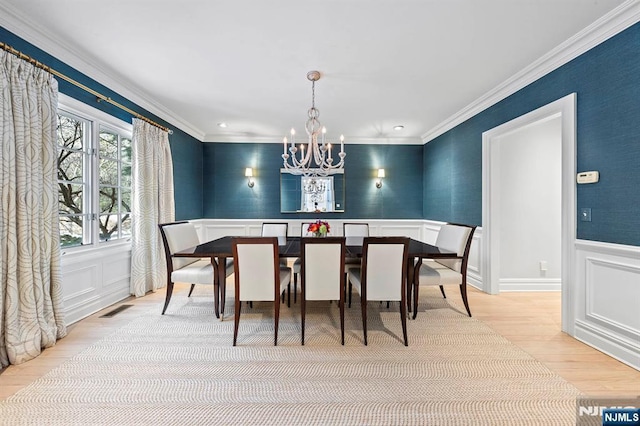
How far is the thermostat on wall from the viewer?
2191mm

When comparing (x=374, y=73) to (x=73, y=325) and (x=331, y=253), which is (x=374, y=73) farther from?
(x=73, y=325)

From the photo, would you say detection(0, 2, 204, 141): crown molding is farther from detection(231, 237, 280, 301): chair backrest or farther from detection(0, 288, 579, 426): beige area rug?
detection(0, 288, 579, 426): beige area rug

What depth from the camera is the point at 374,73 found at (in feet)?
9.39

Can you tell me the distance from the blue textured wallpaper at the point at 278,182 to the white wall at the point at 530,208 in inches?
77.7

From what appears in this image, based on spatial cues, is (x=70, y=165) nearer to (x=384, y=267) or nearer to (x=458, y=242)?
(x=384, y=267)

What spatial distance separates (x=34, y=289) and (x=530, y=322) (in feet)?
14.1

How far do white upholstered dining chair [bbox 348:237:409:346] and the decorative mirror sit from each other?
323cm

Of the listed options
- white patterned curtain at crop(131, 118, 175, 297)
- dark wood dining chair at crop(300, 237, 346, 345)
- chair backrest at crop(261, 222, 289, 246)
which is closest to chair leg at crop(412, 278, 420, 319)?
dark wood dining chair at crop(300, 237, 346, 345)

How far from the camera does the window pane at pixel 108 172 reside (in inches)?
124

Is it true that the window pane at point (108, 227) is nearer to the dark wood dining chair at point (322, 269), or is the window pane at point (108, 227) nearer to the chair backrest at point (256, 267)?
the chair backrest at point (256, 267)

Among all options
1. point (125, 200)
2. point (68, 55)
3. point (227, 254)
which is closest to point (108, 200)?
point (125, 200)

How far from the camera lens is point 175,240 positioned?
119 inches

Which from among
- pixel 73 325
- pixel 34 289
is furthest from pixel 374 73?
pixel 73 325

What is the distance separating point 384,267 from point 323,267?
0.51 m
